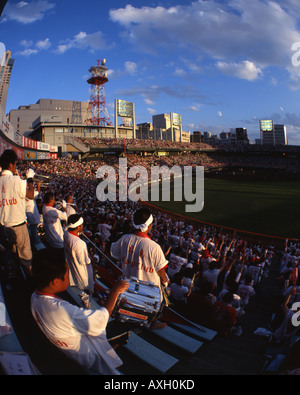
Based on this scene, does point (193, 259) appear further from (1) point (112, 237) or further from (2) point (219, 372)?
(2) point (219, 372)

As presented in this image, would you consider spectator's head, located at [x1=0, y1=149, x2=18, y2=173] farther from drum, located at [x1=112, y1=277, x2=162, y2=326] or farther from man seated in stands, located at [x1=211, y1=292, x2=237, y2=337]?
man seated in stands, located at [x1=211, y1=292, x2=237, y2=337]

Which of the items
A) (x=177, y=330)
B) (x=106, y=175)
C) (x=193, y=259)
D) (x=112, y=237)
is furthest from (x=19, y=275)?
(x=106, y=175)

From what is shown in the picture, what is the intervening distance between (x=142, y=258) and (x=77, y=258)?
1.13 m

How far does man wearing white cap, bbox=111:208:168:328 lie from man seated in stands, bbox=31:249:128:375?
1.39 meters

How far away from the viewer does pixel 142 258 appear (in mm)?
3885

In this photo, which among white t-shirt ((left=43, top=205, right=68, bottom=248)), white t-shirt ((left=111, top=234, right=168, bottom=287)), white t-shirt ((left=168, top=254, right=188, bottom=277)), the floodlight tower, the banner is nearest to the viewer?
white t-shirt ((left=111, top=234, right=168, bottom=287))

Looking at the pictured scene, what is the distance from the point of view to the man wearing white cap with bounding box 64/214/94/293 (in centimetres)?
427

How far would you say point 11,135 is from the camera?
88.0 feet

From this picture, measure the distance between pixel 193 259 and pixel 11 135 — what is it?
24.7 m

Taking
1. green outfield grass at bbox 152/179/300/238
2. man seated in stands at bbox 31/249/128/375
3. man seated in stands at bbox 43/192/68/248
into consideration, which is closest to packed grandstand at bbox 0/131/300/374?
man seated in stands at bbox 43/192/68/248

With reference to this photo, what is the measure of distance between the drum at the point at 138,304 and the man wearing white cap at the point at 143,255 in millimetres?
533

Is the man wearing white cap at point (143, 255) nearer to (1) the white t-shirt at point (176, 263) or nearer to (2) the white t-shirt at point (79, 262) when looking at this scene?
(2) the white t-shirt at point (79, 262)

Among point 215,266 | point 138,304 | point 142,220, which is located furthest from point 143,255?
point 215,266

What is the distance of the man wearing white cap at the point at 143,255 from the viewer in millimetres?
3850
